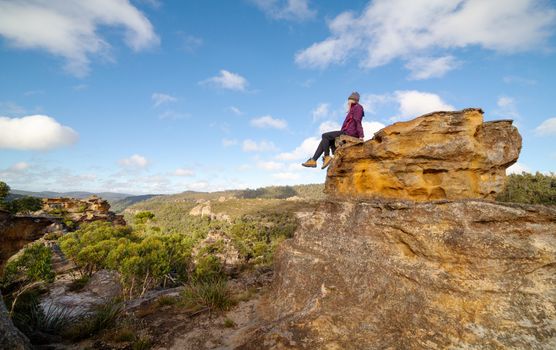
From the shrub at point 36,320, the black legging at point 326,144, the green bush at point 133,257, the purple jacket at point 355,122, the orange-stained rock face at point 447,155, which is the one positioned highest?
the purple jacket at point 355,122

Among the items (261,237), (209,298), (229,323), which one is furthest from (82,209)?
(229,323)

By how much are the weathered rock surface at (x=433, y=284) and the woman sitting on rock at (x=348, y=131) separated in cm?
242

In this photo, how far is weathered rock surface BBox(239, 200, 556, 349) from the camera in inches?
177

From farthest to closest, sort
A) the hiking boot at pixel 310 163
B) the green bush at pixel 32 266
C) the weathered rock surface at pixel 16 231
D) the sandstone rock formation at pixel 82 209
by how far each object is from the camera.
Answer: the sandstone rock formation at pixel 82 209
the green bush at pixel 32 266
the hiking boot at pixel 310 163
the weathered rock surface at pixel 16 231

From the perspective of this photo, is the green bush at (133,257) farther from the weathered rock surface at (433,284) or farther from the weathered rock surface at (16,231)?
Answer: the weathered rock surface at (433,284)

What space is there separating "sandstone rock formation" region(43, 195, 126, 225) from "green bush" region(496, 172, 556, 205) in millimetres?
53008

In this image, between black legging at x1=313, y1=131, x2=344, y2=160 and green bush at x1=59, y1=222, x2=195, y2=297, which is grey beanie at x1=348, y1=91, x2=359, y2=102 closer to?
black legging at x1=313, y1=131, x2=344, y2=160

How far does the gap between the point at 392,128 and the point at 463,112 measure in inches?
52.6

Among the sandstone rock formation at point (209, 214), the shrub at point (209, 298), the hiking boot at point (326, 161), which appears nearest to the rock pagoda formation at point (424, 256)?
the hiking boot at point (326, 161)

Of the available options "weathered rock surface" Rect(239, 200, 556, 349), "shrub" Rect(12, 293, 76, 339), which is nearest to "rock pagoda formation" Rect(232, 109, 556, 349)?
"weathered rock surface" Rect(239, 200, 556, 349)

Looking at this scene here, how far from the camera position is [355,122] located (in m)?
8.28

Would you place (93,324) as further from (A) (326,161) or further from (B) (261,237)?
(B) (261,237)

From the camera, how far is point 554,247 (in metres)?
4.51

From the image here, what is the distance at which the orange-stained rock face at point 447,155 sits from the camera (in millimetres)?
5941
